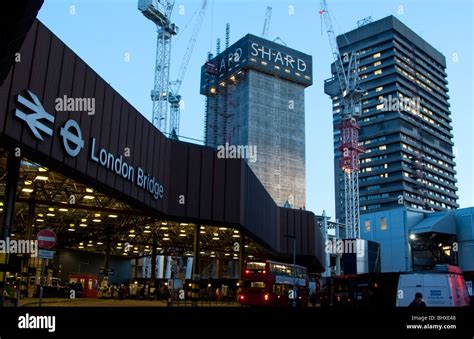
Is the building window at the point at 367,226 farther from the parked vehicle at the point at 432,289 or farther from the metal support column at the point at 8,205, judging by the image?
the metal support column at the point at 8,205

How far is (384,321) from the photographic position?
8578 mm

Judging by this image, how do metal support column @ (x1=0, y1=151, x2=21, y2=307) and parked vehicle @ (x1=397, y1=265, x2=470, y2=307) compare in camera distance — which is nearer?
metal support column @ (x1=0, y1=151, x2=21, y2=307)

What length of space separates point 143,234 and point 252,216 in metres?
20.1

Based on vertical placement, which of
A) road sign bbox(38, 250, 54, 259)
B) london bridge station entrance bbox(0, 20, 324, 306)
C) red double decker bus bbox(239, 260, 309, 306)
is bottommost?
red double decker bus bbox(239, 260, 309, 306)

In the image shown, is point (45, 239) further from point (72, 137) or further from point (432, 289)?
point (432, 289)

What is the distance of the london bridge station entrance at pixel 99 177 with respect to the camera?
19.9 meters

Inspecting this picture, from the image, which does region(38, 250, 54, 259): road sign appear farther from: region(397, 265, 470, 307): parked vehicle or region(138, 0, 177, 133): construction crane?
region(138, 0, 177, 133): construction crane

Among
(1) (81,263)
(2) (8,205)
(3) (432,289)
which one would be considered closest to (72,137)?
(2) (8,205)

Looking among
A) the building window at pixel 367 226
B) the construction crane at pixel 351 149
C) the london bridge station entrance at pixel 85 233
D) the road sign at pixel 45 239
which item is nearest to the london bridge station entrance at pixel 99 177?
the london bridge station entrance at pixel 85 233

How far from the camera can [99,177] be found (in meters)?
24.8

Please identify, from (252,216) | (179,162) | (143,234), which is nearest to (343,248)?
(143,234)

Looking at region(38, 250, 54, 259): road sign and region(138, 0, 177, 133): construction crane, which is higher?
region(138, 0, 177, 133): construction crane

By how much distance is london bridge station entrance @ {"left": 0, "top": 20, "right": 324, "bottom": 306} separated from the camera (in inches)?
784

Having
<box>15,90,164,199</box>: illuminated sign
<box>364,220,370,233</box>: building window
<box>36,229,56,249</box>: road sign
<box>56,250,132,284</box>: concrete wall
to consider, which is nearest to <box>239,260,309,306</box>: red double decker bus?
<box>15,90,164,199</box>: illuminated sign
